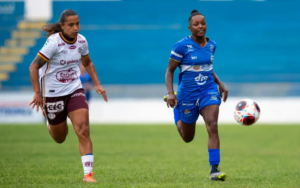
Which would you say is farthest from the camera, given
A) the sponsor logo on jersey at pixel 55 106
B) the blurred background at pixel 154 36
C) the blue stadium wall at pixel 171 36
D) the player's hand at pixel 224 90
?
the blue stadium wall at pixel 171 36

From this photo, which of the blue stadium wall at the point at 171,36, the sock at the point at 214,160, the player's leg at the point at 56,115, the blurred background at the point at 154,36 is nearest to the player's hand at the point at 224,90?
the sock at the point at 214,160

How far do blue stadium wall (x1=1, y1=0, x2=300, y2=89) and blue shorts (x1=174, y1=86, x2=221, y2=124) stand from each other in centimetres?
2291

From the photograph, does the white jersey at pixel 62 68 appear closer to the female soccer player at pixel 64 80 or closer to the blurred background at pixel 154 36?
the female soccer player at pixel 64 80

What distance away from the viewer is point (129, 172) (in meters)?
9.01

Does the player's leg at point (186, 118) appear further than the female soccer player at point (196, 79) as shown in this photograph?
Yes

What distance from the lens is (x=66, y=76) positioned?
25.5 feet

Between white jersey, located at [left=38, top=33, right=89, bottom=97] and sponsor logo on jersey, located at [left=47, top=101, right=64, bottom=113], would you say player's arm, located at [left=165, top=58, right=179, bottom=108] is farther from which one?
sponsor logo on jersey, located at [left=47, top=101, right=64, bottom=113]

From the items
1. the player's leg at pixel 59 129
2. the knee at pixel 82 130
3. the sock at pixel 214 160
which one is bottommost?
the sock at pixel 214 160

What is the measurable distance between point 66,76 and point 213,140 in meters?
2.25

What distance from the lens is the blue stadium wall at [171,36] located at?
32.3 meters

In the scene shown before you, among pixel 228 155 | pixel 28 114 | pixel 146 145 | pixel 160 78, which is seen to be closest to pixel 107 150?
pixel 146 145

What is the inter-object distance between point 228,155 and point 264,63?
66.8ft

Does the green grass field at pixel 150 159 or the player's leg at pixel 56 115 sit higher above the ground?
the player's leg at pixel 56 115

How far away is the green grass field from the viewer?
7.67m
